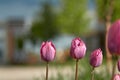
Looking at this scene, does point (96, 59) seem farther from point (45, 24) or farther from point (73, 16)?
point (45, 24)

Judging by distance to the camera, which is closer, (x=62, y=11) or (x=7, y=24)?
(x=62, y=11)

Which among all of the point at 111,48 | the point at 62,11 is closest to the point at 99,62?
the point at 111,48

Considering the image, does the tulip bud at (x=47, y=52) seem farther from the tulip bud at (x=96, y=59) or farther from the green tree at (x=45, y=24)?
the green tree at (x=45, y=24)

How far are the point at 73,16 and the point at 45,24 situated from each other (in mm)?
7390

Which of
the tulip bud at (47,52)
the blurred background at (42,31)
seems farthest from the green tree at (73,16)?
the tulip bud at (47,52)

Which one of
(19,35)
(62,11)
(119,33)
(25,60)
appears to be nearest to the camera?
(119,33)

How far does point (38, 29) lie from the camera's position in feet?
95.1

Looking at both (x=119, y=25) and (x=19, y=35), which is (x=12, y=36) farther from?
(x=119, y=25)

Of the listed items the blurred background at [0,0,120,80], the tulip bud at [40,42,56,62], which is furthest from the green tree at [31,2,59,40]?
the tulip bud at [40,42,56,62]

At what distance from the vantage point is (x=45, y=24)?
28656 millimetres

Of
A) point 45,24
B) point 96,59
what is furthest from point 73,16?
point 96,59

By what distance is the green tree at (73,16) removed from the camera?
2069 centimetres

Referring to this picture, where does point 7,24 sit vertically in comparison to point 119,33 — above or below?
above

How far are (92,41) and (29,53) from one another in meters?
5.21
